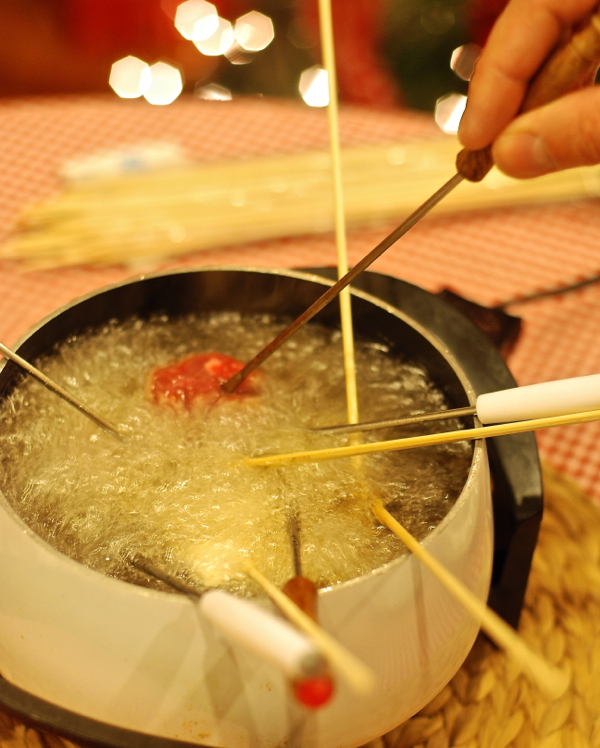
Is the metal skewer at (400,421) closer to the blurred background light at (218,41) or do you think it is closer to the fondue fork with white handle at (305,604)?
the fondue fork with white handle at (305,604)

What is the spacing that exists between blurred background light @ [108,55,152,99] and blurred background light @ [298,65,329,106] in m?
0.61

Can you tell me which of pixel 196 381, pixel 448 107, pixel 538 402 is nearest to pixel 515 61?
pixel 538 402

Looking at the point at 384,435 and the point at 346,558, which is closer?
the point at 346,558

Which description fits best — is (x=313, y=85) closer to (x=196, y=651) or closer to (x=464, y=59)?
(x=464, y=59)

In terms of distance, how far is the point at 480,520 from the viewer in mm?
646

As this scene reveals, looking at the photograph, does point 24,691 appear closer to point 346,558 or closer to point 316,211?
point 346,558

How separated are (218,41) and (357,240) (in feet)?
6.24

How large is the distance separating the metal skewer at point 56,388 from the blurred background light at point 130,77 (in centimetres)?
240

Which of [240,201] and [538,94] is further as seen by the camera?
[240,201]

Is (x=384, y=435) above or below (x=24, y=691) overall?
above

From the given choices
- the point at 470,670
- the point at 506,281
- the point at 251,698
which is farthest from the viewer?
the point at 506,281

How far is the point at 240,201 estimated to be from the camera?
56.4 inches

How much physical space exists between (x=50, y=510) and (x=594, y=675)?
603 mm

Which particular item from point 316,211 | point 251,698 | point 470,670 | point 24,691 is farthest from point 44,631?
point 316,211
